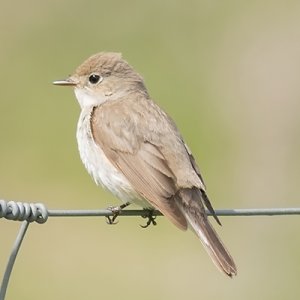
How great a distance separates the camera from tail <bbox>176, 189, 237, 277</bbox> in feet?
24.7

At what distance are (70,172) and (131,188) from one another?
5407 millimetres

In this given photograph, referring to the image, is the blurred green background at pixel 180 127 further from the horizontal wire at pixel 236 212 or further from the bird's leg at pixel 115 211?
the horizontal wire at pixel 236 212

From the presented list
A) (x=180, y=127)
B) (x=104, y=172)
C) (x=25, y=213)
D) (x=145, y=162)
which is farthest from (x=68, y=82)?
(x=180, y=127)

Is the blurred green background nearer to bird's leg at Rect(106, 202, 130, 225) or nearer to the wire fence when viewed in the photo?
bird's leg at Rect(106, 202, 130, 225)

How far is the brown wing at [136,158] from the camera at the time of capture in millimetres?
7816

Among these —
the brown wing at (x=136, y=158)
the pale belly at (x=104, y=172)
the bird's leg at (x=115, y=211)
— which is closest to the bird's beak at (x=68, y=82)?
the brown wing at (x=136, y=158)

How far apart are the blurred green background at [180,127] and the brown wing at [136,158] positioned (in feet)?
8.33

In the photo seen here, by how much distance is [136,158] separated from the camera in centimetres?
821

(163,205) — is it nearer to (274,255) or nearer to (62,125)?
(274,255)

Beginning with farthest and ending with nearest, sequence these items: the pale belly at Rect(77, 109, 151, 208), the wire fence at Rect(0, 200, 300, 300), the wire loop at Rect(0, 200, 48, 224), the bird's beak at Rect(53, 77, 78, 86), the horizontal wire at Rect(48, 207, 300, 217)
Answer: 1. the bird's beak at Rect(53, 77, 78, 86)
2. the pale belly at Rect(77, 109, 151, 208)
3. the horizontal wire at Rect(48, 207, 300, 217)
4. the wire loop at Rect(0, 200, 48, 224)
5. the wire fence at Rect(0, 200, 300, 300)

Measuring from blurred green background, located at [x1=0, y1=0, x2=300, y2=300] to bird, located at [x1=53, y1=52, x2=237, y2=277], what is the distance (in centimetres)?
247

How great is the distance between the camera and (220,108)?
14.7m

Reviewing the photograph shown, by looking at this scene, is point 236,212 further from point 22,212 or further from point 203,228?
point 22,212

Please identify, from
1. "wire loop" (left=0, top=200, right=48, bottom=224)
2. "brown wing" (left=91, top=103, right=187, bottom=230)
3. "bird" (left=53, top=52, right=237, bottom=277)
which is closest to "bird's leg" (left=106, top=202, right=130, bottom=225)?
"bird" (left=53, top=52, right=237, bottom=277)
